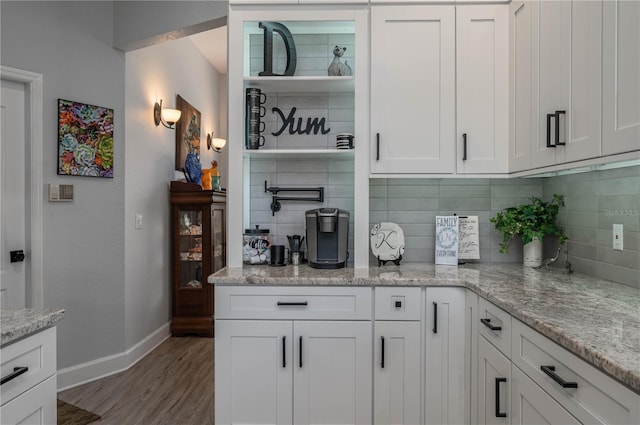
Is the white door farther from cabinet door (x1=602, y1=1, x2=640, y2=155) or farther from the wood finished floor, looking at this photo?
cabinet door (x1=602, y1=1, x2=640, y2=155)

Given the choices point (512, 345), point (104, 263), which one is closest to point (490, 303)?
point (512, 345)

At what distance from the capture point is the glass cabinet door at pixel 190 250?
13.8ft

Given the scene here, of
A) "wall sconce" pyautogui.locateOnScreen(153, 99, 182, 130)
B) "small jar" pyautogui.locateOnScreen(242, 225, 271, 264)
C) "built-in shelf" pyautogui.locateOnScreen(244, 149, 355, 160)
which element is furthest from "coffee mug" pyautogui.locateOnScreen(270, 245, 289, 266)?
"wall sconce" pyautogui.locateOnScreen(153, 99, 182, 130)

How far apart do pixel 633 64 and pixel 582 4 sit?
17.6 inches

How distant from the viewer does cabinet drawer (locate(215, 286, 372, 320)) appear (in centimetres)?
205

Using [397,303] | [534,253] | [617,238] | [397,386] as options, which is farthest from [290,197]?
[617,238]

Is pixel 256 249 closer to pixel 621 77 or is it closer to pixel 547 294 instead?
pixel 547 294

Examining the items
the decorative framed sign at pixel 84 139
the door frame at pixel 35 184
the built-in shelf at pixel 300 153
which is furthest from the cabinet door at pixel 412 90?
the door frame at pixel 35 184

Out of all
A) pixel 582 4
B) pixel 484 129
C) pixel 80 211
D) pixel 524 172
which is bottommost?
pixel 80 211

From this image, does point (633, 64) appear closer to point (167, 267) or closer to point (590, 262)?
point (590, 262)

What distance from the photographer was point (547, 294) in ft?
5.35

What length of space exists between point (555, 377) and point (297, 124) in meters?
1.96

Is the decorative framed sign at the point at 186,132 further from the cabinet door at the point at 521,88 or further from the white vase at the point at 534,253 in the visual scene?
the white vase at the point at 534,253

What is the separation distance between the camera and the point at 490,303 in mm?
1722
